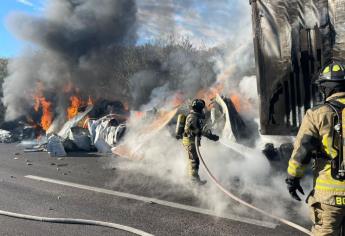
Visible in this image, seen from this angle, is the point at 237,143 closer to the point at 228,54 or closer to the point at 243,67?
the point at 243,67

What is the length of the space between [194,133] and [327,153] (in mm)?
3718

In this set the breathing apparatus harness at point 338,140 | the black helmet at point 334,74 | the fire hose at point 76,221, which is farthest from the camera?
the fire hose at point 76,221

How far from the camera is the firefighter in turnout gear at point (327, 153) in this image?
8.70 feet

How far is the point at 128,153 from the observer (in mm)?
9812

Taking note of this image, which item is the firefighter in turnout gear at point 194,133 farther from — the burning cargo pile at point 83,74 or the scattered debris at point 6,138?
the scattered debris at point 6,138

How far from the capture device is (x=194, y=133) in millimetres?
6359

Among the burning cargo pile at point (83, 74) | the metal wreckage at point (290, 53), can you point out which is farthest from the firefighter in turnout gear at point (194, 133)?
the burning cargo pile at point (83, 74)

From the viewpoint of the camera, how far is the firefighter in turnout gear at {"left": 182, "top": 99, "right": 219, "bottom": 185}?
20.8 feet

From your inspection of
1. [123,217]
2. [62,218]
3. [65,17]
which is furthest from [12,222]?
[65,17]

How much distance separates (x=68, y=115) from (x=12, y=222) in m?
10.7

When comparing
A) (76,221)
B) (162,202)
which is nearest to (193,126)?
(162,202)

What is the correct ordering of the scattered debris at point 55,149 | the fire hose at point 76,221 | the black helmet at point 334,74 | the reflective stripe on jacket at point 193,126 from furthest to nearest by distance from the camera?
1. the scattered debris at point 55,149
2. the reflective stripe on jacket at point 193,126
3. the fire hose at point 76,221
4. the black helmet at point 334,74

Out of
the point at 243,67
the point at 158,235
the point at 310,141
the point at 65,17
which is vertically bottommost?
the point at 158,235

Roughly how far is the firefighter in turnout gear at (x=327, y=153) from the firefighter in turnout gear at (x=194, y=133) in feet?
11.5
